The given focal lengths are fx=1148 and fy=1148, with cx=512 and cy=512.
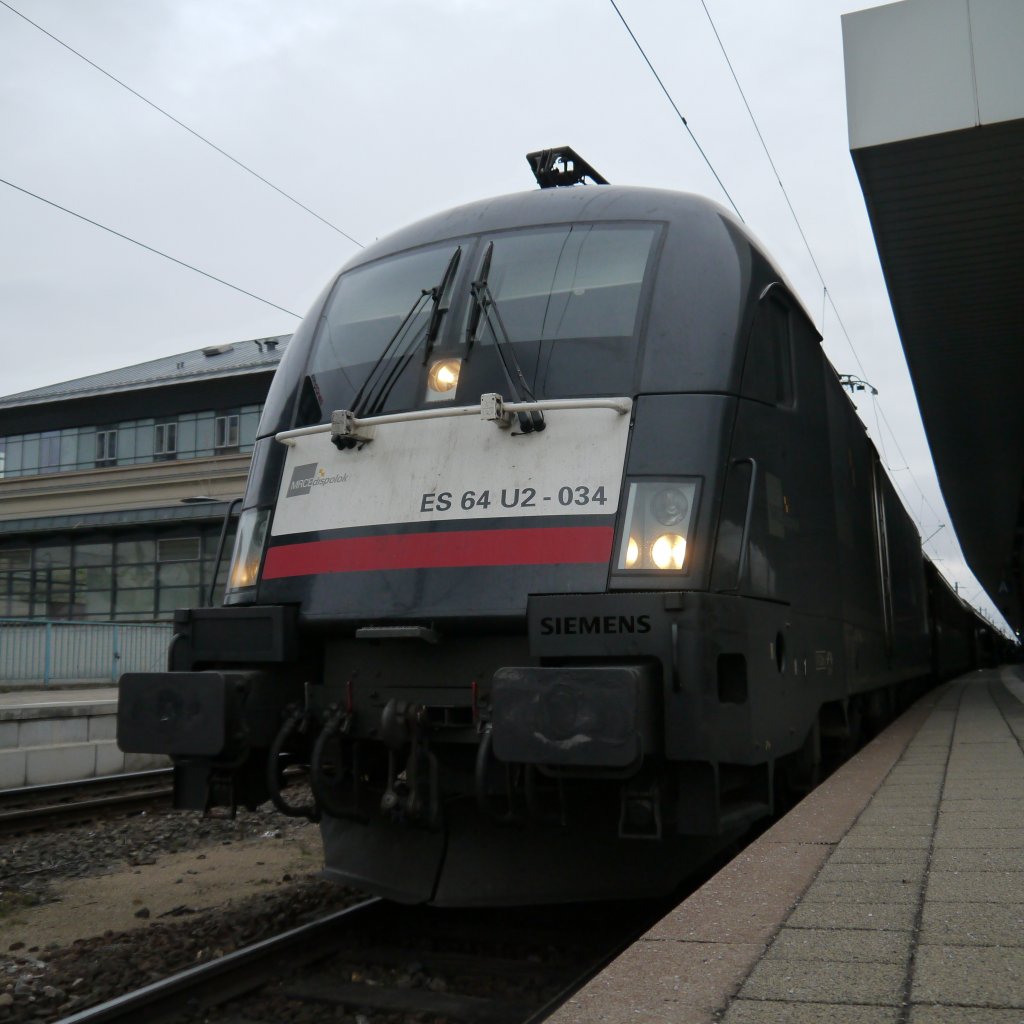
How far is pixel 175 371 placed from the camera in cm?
3422

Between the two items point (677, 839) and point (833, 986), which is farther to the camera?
point (677, 839)

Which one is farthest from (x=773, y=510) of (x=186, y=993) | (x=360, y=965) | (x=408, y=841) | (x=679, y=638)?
(x=186, y=993)

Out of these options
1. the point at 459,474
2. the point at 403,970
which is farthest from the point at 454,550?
the point at 403,970

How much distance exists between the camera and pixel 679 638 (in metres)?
3.95

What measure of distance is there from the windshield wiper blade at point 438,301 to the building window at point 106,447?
29.4 metres

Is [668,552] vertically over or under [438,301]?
under

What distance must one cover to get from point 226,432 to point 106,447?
181 inches

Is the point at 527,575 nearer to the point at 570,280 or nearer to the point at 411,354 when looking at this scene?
the point at 411,354

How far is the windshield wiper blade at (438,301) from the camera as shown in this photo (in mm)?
4965

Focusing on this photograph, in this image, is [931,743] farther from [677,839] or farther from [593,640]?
[593,640]

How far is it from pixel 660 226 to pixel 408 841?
111 inches

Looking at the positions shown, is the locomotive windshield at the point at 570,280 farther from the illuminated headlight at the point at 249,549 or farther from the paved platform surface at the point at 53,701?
the paved platform surface at the point at 53,701

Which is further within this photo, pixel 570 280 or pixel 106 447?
pixel 106 447

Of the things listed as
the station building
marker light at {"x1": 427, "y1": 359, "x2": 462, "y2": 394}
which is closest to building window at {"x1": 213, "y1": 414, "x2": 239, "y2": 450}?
the station building
